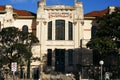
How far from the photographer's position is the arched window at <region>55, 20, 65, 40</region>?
191 ft

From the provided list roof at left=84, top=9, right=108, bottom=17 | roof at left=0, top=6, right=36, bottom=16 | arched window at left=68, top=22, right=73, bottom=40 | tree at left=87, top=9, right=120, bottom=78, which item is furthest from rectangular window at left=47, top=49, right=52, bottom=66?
tree at left=87, top=9, right=120, bottom=78

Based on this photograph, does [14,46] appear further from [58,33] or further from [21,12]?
[21,12]

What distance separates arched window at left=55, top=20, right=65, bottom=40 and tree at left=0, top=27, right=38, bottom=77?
9.85 meters

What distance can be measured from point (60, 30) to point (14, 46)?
13.2 m

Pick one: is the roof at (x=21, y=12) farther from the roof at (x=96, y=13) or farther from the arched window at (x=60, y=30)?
the roof at (x=96, y=13)

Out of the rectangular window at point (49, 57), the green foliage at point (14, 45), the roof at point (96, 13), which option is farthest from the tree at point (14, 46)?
the roof at point (96, 13)

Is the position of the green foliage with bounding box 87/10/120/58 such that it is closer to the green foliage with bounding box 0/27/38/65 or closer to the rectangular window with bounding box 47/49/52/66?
the green foliage with bounding box 0/27/38/65

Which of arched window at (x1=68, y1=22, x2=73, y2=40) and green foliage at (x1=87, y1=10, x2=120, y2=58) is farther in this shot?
arched window at (x1=68, y1=22, x2=73, y2=40)

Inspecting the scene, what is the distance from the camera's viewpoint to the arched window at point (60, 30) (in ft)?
191

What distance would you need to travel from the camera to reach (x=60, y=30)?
5850 cm

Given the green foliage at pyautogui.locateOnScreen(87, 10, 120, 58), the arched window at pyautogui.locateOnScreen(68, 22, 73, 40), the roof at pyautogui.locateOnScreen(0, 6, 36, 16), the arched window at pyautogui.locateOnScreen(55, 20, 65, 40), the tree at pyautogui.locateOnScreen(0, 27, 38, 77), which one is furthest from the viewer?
the roof at pyautogui.locateOnScreen(0, 6, 36, 16)

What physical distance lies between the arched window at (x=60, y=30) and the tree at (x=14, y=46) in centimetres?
985

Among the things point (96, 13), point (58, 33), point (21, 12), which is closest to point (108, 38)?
point (58, 33)

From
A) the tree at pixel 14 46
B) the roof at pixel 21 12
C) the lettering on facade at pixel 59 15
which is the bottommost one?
the tree at pixel 14 46
